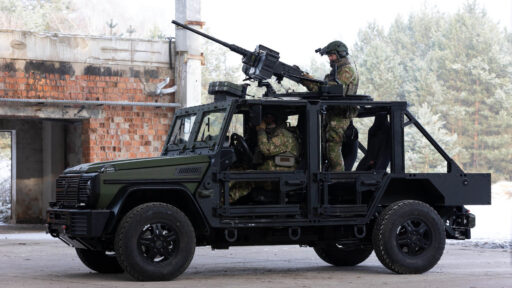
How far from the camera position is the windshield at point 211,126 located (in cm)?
1119

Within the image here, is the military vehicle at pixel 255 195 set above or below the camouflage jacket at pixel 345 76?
below

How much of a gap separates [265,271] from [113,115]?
28.7 feet

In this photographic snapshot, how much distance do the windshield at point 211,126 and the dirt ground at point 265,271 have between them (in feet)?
5.31

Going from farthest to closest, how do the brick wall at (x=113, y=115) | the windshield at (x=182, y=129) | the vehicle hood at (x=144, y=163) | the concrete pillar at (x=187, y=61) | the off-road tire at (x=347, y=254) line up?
the concrete pillar at (x=187, y=61)
the brick wall at (x=113, y=115)
the off-road tire at (x=347, y=254)
the windshield at (x=182, y=129)
the vehicle hood at (x=144, y=163)

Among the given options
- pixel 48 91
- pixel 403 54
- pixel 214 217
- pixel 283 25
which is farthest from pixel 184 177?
pixel 283 25

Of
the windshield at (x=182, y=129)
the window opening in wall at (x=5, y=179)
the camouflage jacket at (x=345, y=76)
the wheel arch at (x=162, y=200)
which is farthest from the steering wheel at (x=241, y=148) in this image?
the window opening in wall at (x=5, y=179)

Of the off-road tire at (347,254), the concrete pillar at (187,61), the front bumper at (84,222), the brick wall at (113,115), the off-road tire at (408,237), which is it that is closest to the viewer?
the front bumper at (84,222)

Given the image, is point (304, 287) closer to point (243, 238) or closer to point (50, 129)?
point (243, 238)

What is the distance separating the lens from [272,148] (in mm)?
11273

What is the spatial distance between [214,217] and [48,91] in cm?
952

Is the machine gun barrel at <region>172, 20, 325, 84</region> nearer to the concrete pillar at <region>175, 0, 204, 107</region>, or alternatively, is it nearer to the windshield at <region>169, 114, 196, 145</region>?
the windshield at <region>169, 114, 196, 145</region>

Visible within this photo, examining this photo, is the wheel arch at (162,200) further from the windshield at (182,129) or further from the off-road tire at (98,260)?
the off-road tire at (98,260)

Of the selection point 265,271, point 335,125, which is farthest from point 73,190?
point 335,125

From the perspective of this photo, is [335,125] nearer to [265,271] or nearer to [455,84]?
[265,271]
